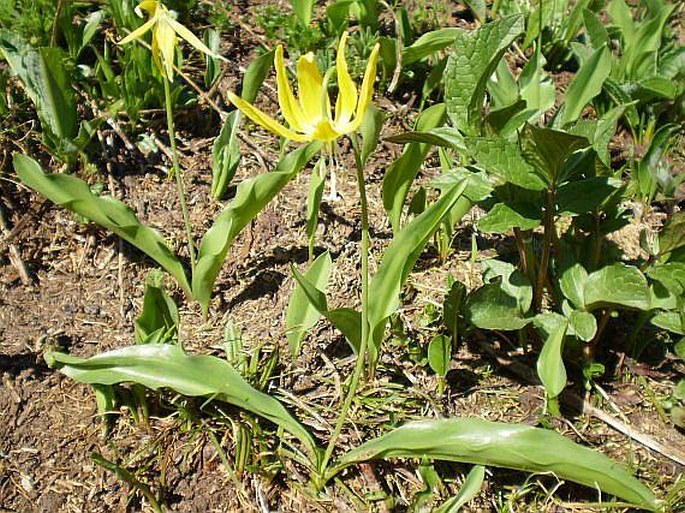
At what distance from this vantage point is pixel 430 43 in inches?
120

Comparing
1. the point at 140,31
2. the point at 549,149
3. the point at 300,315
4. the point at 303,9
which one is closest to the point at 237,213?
the point at 300,315

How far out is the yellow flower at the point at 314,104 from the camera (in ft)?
5.13

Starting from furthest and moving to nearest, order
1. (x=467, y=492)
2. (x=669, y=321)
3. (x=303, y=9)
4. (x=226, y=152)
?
(x=303, y=9) → (x=226, y=152) → (x=669, y=321) → (x=467, y=492)

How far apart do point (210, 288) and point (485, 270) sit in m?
0.86

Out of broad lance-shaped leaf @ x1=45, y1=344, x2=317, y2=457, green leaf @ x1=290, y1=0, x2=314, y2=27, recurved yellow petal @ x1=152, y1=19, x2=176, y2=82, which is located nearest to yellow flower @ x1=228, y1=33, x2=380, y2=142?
recurved yellow petal @ x1=152, y1=19, x2=176, y2=82

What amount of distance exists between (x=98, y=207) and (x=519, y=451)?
1.41m

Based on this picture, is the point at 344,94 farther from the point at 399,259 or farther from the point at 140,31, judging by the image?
the point at 140,31

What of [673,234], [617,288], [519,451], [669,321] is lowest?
[519,451]

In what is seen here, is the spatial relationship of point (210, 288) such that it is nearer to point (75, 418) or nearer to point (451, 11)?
point (75, 418)

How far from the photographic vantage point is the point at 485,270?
96.8 inches

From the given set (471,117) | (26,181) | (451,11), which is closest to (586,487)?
(471,117)

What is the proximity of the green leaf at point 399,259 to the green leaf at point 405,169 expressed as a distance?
1.24 feet

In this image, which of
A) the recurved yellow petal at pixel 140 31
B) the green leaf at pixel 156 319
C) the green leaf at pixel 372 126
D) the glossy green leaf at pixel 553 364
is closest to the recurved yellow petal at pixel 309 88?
the green leaf at pixel 372 126

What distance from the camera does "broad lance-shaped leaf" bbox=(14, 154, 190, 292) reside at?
2.36 meters
